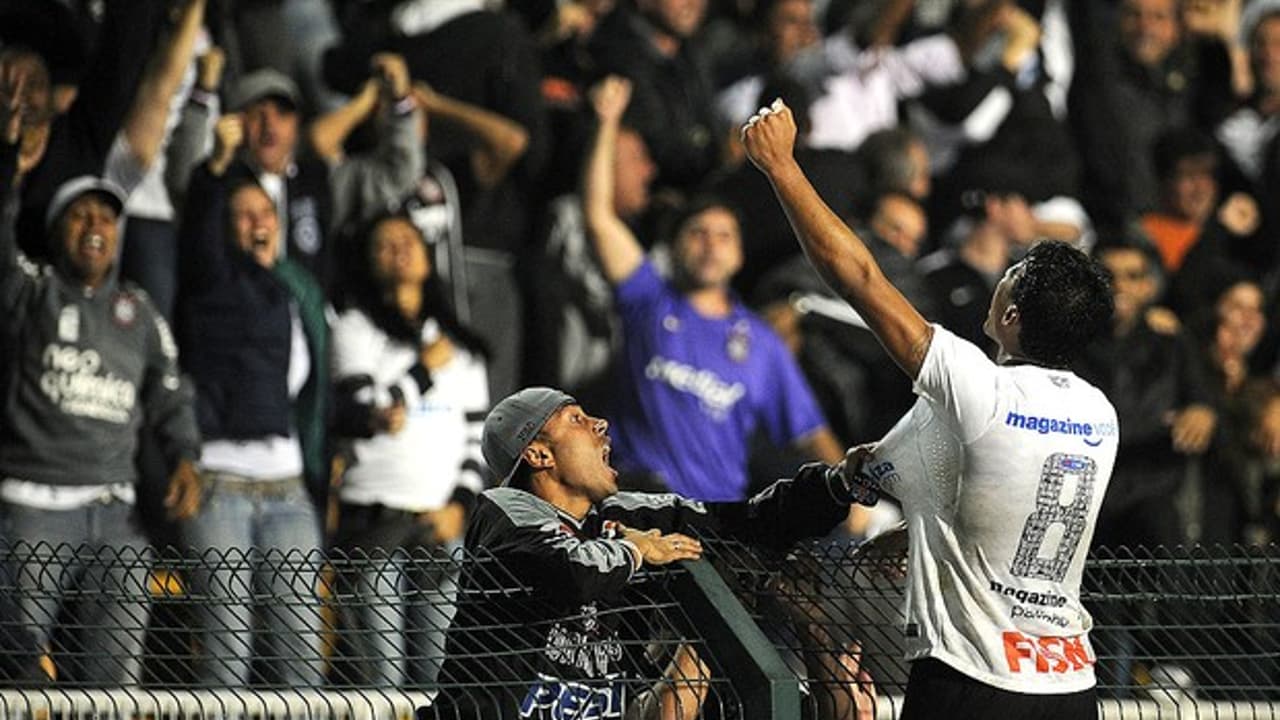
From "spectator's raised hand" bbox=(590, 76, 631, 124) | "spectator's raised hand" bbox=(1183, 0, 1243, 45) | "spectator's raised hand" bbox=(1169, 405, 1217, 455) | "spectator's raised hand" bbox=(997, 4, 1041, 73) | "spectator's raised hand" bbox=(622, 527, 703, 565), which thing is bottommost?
"spectator's raised hand" bbox=(622, 527, 703, 565)

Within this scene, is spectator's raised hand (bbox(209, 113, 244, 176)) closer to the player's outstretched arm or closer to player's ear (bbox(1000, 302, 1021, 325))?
the player's outstretched arm

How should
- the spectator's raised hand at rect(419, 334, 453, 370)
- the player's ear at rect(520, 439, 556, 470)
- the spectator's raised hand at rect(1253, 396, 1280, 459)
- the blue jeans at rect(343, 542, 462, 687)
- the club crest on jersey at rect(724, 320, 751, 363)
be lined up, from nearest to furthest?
the player's ear at rect(520, 439, 556, 470) → the blue jeans at rect(343, 542, 462, 687) → the spectator's raised hand at rect(419, 334, 453, 370) → the club crest on jersey at rect(724, 320, 751, 363) → the spectator's raised hand at rect(1253, 396, 1280, 459)

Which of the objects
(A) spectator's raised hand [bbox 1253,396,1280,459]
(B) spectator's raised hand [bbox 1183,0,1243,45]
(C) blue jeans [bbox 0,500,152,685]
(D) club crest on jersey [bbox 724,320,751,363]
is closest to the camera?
(C) blue jeans [bbox 0,500,152,685]

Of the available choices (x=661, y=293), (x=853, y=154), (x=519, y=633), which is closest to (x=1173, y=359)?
(x=853, y=154)

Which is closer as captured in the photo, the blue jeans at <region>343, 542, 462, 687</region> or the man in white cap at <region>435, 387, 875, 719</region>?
the man in white cap at <region>435, 387, 875, 719</region>

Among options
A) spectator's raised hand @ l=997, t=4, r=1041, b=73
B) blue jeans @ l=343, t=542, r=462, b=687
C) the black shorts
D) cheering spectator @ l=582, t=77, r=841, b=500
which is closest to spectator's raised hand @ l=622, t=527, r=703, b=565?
blue jeans @ l=343, t=542, r=462, b=687

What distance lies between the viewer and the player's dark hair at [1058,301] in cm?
539

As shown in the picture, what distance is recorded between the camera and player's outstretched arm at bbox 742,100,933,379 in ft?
17.4

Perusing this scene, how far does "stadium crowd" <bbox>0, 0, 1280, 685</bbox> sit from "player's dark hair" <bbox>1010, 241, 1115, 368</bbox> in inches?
85.0

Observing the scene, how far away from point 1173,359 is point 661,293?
7.96 ft

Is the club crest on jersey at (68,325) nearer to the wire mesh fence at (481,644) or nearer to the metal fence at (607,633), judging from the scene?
the metal fence at (607,633)

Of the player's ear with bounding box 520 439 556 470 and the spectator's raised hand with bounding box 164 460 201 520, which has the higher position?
the player's ear with bounding box 520 439 556 470

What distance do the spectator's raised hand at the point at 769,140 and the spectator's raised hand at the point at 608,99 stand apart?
4.56 meters

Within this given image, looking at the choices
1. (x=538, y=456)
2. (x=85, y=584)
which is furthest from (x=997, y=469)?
(x=85, y=584)
